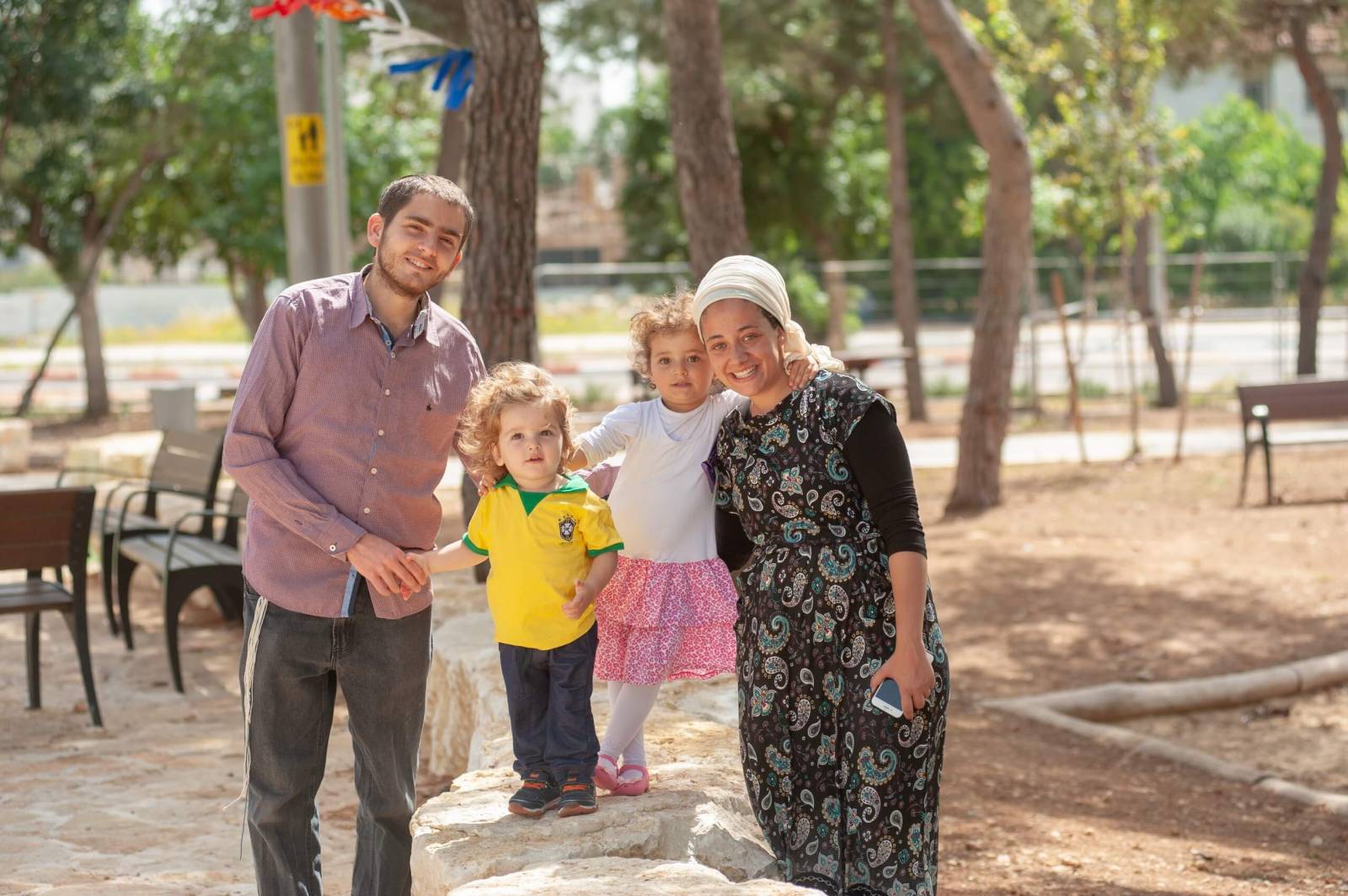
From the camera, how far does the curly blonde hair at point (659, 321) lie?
3.47m

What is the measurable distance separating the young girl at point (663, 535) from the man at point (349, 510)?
41 centimetres

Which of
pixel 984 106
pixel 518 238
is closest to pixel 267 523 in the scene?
pixel 518 238

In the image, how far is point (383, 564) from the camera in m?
3.30

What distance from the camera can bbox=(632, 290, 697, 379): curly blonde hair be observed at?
3.47 meters

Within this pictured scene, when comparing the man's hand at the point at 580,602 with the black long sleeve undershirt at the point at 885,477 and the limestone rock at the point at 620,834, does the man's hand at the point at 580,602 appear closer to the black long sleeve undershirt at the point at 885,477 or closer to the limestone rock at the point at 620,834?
the limestone rock at the point at 620,834

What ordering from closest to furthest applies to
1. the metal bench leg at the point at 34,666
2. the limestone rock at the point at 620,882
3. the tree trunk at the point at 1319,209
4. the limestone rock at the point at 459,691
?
the limestone rock at the point at 620,882 → the limestone rock at the point at 459,691 → the metal bench leg at the point at 34,666 → the tree trunk at the point at 1319,209

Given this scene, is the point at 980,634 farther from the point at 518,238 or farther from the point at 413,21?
the point at 413,21

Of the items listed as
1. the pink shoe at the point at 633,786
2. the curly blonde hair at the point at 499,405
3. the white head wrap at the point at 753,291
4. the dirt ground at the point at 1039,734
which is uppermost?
the white head wrap at the point at 753,291

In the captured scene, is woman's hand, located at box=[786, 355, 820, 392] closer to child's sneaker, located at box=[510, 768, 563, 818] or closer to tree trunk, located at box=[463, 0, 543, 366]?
child's sneaker, located at box=[510, 768, 563, 818]

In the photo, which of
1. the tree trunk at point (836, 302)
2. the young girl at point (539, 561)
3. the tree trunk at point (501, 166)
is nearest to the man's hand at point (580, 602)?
the young girl at point (539, 561)

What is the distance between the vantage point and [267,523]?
3447 mm

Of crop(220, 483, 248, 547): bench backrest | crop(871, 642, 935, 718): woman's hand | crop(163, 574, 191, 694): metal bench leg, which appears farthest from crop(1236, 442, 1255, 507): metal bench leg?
crop(871, 642, 935, 718): woman's hand

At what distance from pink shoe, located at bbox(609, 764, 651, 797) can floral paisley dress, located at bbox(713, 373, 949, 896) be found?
1.20 ft

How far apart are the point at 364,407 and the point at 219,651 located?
16.5 ft
